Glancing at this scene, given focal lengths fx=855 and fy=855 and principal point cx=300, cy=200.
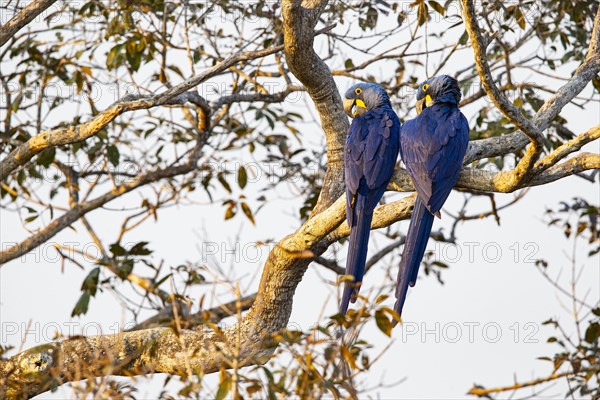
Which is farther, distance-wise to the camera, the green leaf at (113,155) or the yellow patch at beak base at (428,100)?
the green leaf at (113,155)

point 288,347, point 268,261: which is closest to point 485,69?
point 288,347

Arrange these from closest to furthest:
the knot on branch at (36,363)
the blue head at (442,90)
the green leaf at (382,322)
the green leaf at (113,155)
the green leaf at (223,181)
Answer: the green leaf at (382,322), the knot on branch at (36,363), the blue head at (442,90), the green leaf at (113,155), the green leaf at (223,181)

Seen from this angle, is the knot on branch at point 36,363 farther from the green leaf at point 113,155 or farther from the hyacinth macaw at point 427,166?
the green leaf at point 113,155

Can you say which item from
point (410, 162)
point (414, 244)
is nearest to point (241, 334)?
point (414, 244)

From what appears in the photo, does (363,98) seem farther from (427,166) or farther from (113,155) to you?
(113,155)

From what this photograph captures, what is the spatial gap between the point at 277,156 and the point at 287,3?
2427 millimetres

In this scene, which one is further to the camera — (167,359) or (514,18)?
(514,18)

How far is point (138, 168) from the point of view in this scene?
18.5ft

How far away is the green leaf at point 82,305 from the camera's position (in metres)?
4.23

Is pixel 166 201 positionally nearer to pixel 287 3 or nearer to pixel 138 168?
pixel 138 168

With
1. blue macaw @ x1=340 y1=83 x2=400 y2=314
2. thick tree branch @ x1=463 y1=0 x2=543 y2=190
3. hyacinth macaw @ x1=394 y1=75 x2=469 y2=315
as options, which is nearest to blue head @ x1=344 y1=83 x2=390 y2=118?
blue macaw @ x1=340 y1=83 x2=400 y2=314

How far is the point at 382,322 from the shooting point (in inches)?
95.3

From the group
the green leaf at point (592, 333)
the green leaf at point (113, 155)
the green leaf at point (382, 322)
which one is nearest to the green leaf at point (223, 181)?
the green leaf at point (113, 155)

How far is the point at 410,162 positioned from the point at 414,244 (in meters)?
0.34
